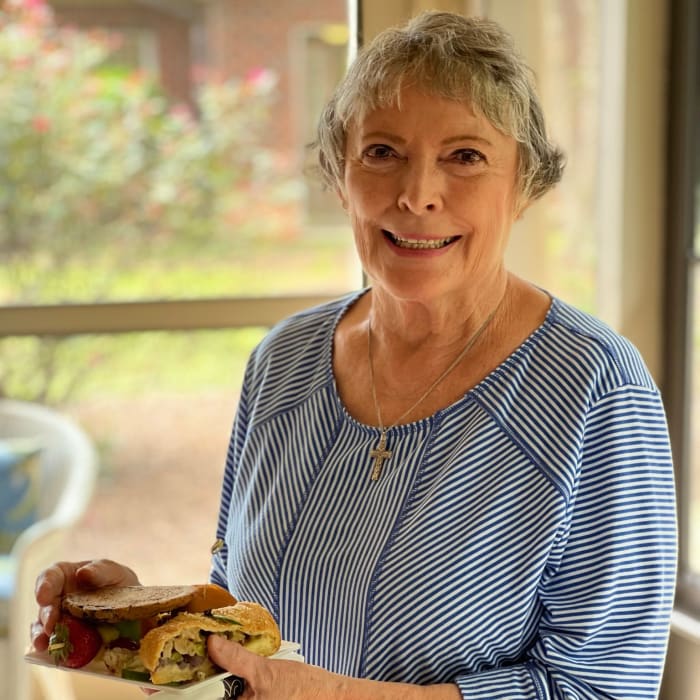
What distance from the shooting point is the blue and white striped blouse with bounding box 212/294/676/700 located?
1.32 m

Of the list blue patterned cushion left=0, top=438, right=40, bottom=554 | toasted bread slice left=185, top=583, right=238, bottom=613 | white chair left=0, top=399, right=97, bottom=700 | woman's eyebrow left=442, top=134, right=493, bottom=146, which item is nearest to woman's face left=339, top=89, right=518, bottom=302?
woman's eyebrow left=442, top=134, right=493, bottom=146

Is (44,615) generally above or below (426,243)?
below

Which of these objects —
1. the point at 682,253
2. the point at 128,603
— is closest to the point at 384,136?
the point at 128,603

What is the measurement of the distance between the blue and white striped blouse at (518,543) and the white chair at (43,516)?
1199mm

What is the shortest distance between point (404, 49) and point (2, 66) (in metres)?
2.39

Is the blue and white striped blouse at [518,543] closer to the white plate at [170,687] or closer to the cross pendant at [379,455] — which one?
the cross pendant at [379,455]

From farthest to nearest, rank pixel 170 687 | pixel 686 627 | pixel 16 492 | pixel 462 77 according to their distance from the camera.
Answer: pixel 16 492 → pixel 686 627 → pixel 462 77 → pixel 170 687

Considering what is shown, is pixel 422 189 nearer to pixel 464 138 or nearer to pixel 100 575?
pixel 464 138

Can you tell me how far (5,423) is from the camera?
330cm

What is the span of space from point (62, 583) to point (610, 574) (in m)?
0.72

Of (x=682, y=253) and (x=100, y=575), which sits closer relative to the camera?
(x=100, y=575)

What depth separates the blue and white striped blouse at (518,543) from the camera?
1.32 m

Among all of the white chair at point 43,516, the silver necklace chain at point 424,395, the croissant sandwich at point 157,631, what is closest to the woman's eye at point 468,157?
the silver necklace chain at point 424,395

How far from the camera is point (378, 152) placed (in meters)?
1.45
